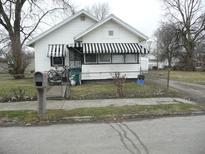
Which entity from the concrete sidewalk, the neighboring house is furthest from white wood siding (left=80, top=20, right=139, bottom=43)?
the concrete sidewalk

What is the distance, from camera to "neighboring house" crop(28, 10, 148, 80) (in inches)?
794

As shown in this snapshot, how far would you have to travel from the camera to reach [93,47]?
19.9 m

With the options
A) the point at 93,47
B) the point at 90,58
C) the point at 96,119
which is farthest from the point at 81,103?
the point at 90,58

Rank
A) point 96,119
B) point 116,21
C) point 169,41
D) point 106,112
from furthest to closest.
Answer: point 169,41 < point 116,21 < point 106,112 < point 96,119

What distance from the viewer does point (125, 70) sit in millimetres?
20797

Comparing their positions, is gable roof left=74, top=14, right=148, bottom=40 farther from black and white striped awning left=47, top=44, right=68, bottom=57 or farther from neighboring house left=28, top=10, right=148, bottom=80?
black and white striped awning left=47, top=44, right=68, bottom=57

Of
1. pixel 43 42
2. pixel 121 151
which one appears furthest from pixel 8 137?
pixel 43 42

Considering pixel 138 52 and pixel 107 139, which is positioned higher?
pixel 138 52

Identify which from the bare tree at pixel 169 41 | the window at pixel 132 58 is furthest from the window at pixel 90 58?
the bare tree at pixel 169 41

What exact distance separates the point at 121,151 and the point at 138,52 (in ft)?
50.5

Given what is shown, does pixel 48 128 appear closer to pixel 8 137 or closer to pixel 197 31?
pixel 8 137

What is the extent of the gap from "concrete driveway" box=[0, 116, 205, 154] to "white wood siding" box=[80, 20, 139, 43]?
1351 cm

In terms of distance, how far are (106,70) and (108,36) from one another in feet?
9.13

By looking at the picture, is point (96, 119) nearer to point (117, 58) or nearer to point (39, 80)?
point (39, 80)
